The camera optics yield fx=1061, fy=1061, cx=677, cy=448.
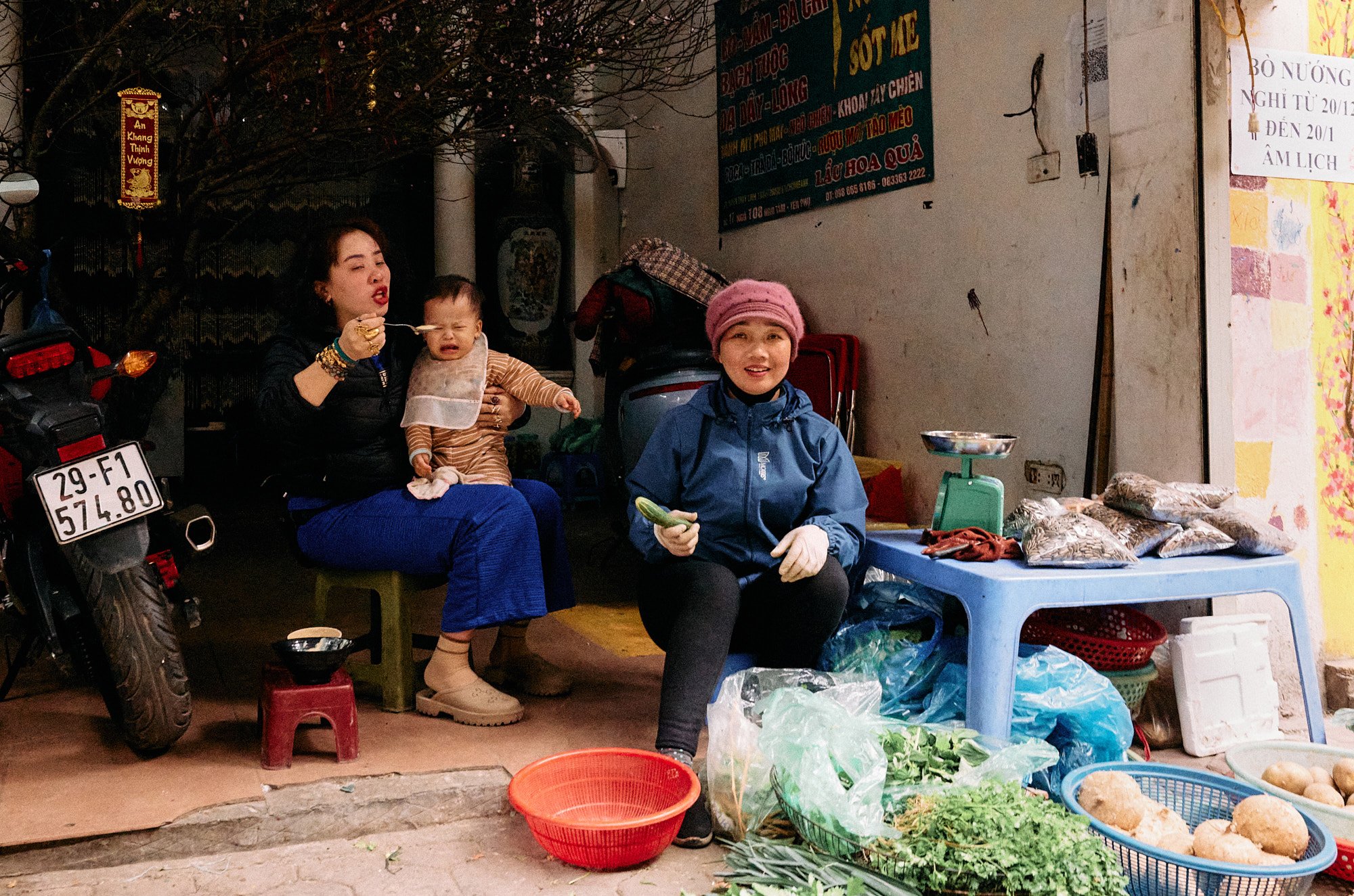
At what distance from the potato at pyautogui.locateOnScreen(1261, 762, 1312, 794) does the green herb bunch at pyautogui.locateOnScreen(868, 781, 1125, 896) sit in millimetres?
612

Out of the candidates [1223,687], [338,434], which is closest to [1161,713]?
[1223,687]

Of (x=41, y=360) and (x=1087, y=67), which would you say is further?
(x=1087, y=67)

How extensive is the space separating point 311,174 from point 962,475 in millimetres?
3728

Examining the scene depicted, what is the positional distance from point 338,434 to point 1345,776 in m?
2.74

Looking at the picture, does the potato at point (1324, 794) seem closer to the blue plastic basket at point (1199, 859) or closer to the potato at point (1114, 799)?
the blue plastic basket at point (1199, 859)

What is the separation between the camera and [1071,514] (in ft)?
9.57

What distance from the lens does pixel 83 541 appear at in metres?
2.58

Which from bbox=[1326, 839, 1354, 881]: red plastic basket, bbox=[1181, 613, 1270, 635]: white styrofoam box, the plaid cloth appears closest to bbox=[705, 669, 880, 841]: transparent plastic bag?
bbox=[1326, 839, 1354, 881]: red plastic basket

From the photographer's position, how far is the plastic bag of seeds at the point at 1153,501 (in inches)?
114

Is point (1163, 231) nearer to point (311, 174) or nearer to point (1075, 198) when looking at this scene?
point (1075, 198)

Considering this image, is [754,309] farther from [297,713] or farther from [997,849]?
[297,713]

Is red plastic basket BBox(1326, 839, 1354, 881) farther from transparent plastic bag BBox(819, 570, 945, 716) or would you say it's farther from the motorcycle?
the motorcycle

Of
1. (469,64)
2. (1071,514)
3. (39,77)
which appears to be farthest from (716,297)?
(39,77)

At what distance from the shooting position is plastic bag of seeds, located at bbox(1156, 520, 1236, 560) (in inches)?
114
